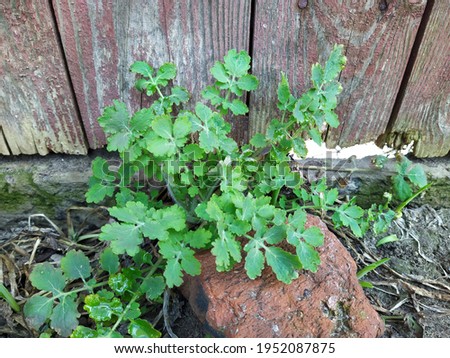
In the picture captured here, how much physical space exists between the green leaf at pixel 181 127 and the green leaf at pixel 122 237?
0.36m

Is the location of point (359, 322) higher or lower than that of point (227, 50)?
lower

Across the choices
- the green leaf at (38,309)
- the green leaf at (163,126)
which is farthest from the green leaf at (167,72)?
the green leaf at (38,309)

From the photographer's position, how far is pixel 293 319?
161 centimetres

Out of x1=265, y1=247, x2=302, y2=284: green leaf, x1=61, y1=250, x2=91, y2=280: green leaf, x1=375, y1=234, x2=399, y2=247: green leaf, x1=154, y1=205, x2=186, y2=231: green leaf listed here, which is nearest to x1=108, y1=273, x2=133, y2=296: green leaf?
x1=61, y1=250, x2=91, y2=280: green leaf

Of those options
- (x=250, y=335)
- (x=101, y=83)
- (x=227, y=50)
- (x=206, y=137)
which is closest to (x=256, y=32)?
(x=227, y=50)

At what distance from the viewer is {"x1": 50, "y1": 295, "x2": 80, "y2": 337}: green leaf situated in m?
1.71

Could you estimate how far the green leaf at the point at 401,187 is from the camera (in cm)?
215

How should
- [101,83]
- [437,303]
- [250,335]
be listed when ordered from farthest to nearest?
1. [437,303]
2. [101,83]
3. [250,335]

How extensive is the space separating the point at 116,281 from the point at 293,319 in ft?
2.26

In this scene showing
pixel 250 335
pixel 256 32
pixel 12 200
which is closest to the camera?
pixel 250 335

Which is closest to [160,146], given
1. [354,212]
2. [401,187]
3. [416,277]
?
[354,212]

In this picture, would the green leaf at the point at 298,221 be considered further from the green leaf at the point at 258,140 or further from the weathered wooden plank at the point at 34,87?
the weathered wooden plank at the point at 34,87

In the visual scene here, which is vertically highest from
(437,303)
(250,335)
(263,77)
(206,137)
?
(263,77)
